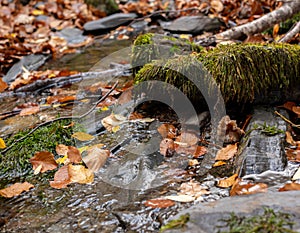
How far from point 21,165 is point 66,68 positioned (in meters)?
2.98

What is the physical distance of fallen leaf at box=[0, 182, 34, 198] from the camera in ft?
8.41

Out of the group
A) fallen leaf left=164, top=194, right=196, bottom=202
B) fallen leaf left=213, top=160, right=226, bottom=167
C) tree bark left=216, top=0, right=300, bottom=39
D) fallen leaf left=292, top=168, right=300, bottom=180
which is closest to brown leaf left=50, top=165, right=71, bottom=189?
fallen leaf left=164, top=194, right=196, bottom=202

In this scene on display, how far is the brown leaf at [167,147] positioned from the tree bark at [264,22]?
102 inches

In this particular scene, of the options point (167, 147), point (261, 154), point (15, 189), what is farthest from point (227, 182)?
point (15, 189)

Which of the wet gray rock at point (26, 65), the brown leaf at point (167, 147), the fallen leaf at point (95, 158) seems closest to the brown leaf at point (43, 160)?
the fallen leaf at point (95, 158)

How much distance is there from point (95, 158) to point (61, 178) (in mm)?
301

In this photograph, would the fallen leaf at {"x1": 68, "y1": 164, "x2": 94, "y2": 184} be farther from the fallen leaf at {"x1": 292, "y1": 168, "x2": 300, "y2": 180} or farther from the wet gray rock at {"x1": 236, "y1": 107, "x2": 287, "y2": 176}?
the fallen leaf at {"x1": 292, "y1": 168, "x2": 300, "y2": 180}

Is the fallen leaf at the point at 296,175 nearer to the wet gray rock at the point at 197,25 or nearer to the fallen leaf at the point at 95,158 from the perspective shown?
the fallen leaf at the point at 95,158

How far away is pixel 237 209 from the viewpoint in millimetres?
1701

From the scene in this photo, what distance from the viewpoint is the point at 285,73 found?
3.04 meters

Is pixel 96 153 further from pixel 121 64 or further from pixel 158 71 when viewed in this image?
pixel 121 64

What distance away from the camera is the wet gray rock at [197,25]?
640 cm

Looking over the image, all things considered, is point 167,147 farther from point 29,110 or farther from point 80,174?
point 29,110

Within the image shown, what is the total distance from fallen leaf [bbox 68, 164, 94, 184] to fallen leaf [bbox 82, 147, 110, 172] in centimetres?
5
